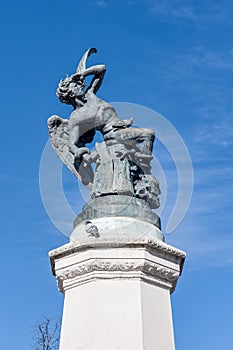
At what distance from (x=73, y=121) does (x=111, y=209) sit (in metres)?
1.86

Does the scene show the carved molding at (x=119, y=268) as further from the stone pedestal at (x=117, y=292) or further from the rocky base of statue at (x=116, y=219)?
the rocky base of statue at (x=116, y=219)

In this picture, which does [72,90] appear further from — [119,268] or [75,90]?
[119,268]

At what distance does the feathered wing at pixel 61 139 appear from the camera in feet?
29.9

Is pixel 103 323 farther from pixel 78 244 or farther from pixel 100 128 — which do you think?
pixel 100 128

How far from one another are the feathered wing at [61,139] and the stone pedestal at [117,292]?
1.96 m

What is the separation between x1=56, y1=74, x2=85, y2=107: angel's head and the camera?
9.00 m

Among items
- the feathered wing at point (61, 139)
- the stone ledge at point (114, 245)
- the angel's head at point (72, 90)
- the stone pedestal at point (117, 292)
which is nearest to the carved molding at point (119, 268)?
the stone pedestal at point (117, 292)

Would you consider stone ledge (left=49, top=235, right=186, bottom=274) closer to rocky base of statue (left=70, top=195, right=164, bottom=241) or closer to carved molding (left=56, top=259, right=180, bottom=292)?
rocky base of statue (left=70, top=195, right=164, bottom=241)

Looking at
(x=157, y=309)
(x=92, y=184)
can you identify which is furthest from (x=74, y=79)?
(x=157, y=309)

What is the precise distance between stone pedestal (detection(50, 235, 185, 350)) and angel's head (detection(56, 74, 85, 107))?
8.98 feet

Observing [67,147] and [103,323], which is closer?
[103,323]

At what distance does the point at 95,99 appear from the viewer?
900 cm

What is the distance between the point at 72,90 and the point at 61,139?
913mm

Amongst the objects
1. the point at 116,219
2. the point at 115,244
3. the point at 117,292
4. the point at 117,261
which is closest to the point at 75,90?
the point at 116,219
